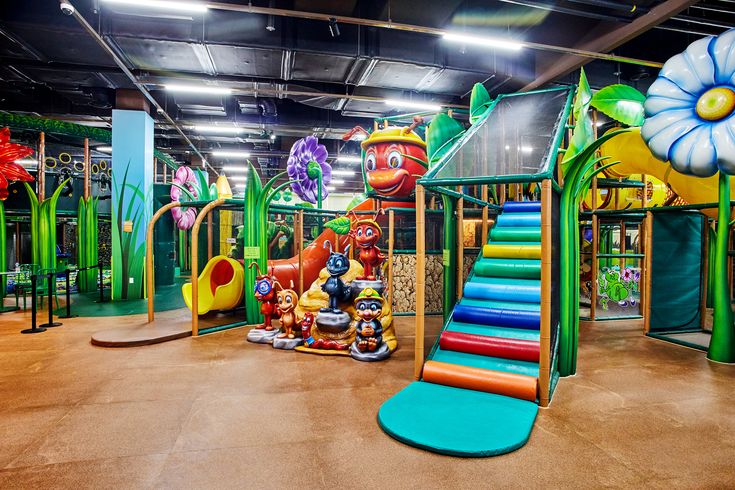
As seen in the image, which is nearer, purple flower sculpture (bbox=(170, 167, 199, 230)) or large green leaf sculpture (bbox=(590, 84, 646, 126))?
large green leaf sculpture (bbox=(590, 84, 646, 126))

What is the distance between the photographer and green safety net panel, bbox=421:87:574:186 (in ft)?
11.6

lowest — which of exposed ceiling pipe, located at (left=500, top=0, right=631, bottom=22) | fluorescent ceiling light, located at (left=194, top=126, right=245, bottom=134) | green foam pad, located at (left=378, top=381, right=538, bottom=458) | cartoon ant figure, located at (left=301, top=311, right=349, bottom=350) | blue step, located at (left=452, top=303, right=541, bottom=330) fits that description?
green foam pad, located at (left=378, top=381, right=538, bottom=458)

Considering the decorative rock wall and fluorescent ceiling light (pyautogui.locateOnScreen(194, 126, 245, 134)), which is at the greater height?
fluorescent ceiling light (pyautogui.locateOnScreen(194, 126, 245, 134))

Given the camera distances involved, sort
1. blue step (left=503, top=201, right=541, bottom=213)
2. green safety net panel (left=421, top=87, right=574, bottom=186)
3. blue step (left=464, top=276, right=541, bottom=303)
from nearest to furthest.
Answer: green safety net panel (left=421, top=87, right=574, bottom=186)
blue step (left=464, top=276, right=541, bottom=303)
blue step (left=503, top=201, right=541, bottom=213)

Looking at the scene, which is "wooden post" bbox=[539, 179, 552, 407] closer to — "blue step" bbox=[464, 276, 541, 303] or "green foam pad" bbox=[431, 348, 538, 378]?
"green foam pad" bbox=[431, 348, 538, 378]

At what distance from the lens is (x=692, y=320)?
20.1ft

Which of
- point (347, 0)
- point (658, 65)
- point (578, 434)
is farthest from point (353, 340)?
point (658, 65)

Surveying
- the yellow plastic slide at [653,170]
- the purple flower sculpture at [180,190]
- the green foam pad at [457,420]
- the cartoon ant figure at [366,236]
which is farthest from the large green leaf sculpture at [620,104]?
the purple flower sculpture at [180,190]

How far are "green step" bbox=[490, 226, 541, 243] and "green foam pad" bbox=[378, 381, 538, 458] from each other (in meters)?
2.43

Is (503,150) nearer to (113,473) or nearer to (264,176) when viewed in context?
(113,473)

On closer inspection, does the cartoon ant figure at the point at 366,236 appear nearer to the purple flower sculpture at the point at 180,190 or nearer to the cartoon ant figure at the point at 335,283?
the cartoon ant figure at the point at 335,283

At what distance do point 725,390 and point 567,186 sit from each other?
7.43 ft

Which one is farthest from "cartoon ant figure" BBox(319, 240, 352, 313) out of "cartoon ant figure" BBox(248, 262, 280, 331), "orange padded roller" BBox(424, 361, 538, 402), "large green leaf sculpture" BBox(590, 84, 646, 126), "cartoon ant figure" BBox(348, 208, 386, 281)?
"large green leaf sculpture" BBox(590, 84, 646, 126)

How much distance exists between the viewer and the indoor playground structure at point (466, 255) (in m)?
3.57
